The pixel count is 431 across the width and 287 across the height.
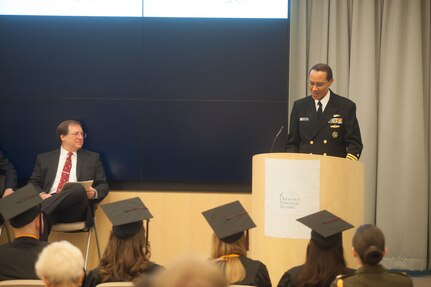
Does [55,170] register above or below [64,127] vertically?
below

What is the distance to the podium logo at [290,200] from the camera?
16.0ft

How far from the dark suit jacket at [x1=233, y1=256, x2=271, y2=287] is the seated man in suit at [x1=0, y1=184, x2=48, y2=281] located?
3.77 ft

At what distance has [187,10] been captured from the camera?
7.00m

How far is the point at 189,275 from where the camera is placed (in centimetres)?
146

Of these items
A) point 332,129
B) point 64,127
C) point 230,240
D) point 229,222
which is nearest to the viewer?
point 230,240

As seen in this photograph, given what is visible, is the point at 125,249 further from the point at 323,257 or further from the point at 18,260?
the point at 323,257

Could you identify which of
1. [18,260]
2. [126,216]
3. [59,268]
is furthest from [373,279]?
[18,260]

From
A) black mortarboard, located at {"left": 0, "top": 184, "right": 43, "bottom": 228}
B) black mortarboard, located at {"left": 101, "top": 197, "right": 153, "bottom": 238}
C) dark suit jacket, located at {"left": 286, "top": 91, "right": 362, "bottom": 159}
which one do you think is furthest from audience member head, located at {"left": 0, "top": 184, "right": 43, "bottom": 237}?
dark suit jacket, located at {"left": 286, "top": 91, "right": 362, "bottom": 159}

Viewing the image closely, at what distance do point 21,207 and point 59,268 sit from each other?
176 centimetres

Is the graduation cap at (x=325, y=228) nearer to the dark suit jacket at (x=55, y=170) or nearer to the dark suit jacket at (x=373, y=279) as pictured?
the dark suit jacket at (x=373, y=279)

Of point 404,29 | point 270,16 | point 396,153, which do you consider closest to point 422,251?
point 396,153

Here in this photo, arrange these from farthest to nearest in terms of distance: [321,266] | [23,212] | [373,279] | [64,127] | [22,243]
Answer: [64,127], [23,212], [22,243], [321,266], [373,279]

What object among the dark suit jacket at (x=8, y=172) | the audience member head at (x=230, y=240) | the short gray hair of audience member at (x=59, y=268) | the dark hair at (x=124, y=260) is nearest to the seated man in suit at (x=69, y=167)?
the dark suit jacket at (x=8, y=172)

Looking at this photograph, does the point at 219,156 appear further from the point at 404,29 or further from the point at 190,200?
the point at 404,29
